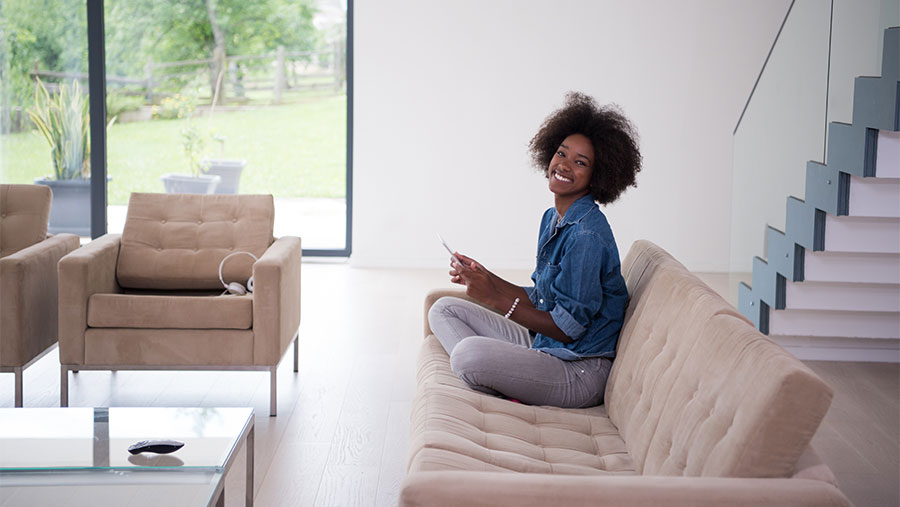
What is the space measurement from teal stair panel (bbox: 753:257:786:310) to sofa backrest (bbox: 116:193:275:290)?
2.42 metres

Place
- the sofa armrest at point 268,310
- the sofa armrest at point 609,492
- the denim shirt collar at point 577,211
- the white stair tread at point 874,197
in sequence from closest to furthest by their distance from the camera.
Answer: the sofa armrest at point 609,492, the denim shirt collar at point 577,211, the sofa armrest at point 268,310, the white stair tread at point 874,197

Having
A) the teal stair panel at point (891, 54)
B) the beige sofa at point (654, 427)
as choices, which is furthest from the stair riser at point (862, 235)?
the beige sofa at point (654, 427)

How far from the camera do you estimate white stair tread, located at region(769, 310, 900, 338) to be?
4531 millimetres

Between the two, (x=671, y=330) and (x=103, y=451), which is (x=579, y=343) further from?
(x=103, y=451)

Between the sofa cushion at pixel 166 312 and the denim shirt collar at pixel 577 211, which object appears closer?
the denim shirt collar at pixel 577 211

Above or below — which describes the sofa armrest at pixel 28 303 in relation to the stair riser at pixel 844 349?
above

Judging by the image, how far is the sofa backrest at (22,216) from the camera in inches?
162

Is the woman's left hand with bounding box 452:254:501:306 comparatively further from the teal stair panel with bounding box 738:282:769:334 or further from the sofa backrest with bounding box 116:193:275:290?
the teal stair panel with bounding box 738:282:769:334

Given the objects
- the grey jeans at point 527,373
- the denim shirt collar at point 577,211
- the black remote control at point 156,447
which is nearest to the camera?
the black remote control at point 156,447

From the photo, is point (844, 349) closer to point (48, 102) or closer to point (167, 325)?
point (167, 325)

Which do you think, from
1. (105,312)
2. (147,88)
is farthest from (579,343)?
(147,88)

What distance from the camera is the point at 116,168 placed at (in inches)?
291

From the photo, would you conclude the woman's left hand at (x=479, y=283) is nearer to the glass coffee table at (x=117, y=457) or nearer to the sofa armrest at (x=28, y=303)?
the glass coffee table at (x=117, y=457)

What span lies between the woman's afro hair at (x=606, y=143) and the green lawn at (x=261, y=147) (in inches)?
179
